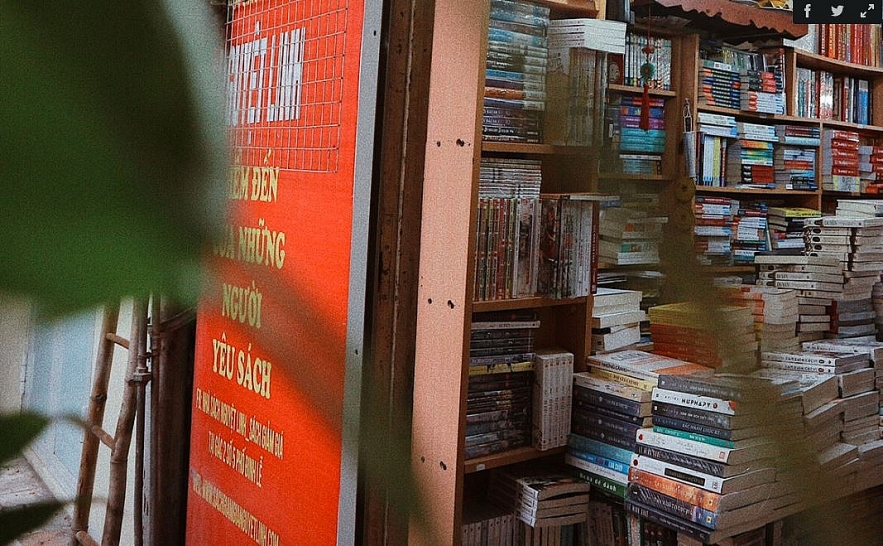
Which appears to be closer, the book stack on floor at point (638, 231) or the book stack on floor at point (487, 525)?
the book stack on floor at point (638, 231)

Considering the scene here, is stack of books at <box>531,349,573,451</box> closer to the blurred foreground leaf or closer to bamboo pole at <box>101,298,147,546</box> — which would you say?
bamboo pole at <box>101,298,147,546</box>

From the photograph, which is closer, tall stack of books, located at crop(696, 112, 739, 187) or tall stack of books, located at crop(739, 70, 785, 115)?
tall stack of books, located at crop(696, 112, 739, 187)

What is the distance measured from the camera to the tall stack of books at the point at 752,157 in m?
3.40

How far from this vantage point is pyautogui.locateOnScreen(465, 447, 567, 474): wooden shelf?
1710mm

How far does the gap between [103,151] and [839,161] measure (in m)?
3.99

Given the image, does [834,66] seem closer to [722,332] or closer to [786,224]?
[786,224]

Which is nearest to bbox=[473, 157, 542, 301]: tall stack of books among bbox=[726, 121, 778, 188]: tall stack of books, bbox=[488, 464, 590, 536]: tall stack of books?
bbox=[488, 464, 590, 536]: tall stack of books

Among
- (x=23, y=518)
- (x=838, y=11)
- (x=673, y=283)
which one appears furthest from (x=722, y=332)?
(x=838, y=11)

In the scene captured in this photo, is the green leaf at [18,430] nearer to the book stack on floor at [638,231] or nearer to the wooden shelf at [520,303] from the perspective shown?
the book stack on floor at [638,231]

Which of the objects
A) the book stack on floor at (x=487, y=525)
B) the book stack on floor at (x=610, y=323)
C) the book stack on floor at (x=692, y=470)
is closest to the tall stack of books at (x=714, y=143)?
the book stack on floor at (x=610, y=323)

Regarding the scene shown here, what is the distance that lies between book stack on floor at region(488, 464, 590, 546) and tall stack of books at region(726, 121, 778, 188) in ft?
6.20

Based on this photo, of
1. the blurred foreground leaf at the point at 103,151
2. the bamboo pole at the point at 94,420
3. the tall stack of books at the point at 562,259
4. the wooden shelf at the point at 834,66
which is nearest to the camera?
the blurred foreground leaf at the point at 103,151

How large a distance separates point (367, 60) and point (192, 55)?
1.04 m

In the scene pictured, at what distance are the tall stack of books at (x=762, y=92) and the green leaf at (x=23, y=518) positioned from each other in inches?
139
